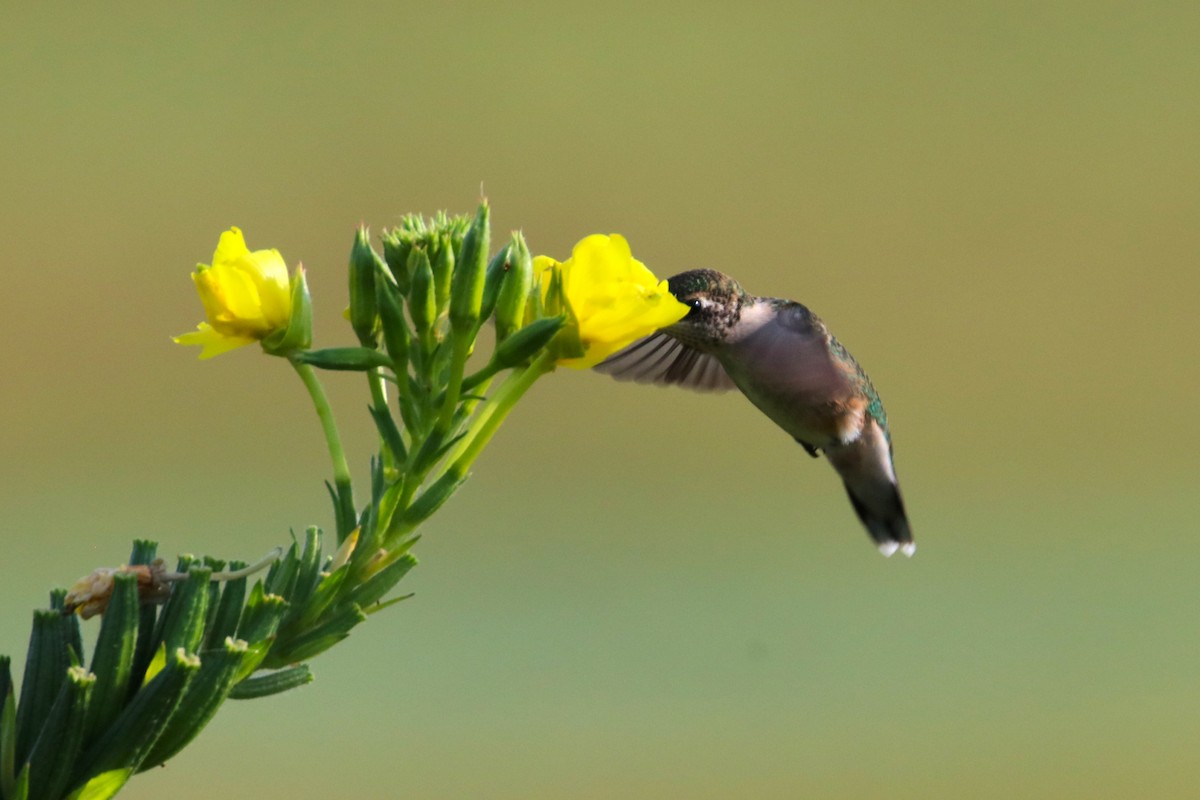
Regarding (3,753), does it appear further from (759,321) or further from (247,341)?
(759,321)

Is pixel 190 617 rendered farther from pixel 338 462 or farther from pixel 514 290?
pixel 514 290

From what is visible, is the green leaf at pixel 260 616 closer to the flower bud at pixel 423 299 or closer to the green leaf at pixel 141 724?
the green leaf at pixel 141 724

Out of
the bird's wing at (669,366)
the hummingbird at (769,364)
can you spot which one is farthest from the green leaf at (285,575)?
the bird's wing at (669,366)


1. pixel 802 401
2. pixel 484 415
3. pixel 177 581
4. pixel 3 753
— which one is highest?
pixel 802 401

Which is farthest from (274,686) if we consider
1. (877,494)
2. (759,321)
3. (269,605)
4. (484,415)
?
(877,494)

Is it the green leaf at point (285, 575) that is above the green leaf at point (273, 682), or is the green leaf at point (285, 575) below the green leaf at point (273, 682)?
above

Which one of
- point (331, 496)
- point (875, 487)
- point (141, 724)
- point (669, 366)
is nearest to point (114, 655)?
point (141, 724)
